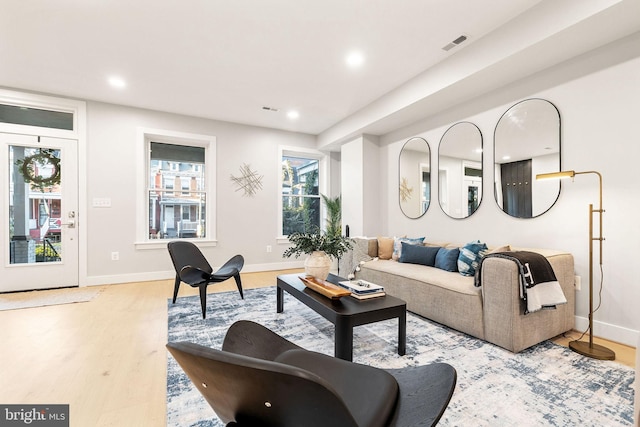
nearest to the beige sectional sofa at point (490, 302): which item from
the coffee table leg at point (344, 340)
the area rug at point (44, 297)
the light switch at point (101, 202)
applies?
the coffee table leg at point (344, 340)

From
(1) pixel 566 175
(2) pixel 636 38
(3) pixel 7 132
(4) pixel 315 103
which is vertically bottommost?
(1) pixel 566 175

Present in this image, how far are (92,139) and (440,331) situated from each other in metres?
5.07

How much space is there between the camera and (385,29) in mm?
2586

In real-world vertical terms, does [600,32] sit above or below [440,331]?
above

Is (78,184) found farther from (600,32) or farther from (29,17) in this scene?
(600,32)

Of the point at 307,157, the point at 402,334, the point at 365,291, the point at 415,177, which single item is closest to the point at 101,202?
the point at 307,157

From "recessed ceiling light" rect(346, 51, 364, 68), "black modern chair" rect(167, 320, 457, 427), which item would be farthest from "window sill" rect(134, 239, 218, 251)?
"black modern chair" rect(167, 320, 457, 427)

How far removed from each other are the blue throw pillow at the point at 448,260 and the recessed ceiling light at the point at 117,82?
14.0 ft

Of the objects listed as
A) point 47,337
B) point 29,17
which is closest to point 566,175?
point 47,337

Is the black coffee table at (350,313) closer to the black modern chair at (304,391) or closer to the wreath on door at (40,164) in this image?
the black modern chair at (304,391)

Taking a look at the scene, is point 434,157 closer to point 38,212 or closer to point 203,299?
point 203,299

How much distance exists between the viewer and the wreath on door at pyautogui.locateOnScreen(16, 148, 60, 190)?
384 centimetres

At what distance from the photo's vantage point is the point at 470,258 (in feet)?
9.14

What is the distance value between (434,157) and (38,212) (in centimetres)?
544
